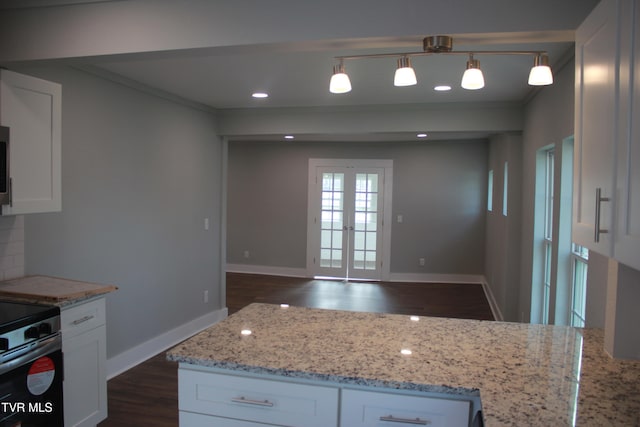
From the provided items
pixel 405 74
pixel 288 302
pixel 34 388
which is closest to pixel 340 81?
pixel 405 74

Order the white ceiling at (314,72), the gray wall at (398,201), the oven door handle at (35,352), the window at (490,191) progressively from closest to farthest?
the oven door handle at (35,352) → the white ceiling at (314,72) → the window at (490,191) → the gray wall at (398,201)

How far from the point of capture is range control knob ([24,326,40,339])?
217 cm

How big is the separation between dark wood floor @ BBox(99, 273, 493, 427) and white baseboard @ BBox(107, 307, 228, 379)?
0.20ft

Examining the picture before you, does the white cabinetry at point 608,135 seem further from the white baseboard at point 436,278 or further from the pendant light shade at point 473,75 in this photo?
the white baseboard at point 436,278

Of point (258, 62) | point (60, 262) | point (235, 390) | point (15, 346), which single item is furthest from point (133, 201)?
point (235, 390)

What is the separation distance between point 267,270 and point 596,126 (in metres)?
7.28

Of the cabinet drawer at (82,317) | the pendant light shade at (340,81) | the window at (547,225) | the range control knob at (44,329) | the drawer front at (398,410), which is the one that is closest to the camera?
the drawer front at (398,410)

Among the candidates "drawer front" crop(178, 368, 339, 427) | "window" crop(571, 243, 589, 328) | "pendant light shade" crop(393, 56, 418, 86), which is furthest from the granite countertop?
"window" crop(571, 243, 589, 328)

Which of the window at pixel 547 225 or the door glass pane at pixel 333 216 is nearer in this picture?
the window at pixel 547 225

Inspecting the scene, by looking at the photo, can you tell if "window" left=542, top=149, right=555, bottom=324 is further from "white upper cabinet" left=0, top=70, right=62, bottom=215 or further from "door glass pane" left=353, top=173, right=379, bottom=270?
"door glass pane" left=353, top=173, right=379, bottom=270

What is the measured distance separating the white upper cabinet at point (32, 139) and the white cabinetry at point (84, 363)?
2.13 feet

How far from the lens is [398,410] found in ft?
4.92

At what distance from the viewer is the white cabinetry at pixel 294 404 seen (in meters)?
1.48

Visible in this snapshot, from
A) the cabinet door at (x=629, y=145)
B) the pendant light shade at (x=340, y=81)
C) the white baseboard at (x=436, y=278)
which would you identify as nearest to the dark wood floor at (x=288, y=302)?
the white baseboard at (x=436, y=278)
